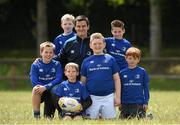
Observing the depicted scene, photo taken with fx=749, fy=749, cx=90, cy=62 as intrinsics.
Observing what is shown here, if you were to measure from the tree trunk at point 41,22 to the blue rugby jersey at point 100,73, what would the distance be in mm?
25042

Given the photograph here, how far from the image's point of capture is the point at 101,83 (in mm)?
13688

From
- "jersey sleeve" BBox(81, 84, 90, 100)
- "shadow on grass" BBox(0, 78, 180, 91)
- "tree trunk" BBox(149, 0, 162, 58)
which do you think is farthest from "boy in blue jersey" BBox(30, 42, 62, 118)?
"tree trunk" BBox(149, 0, 162, 58)

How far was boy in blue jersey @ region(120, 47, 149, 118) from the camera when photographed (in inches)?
549

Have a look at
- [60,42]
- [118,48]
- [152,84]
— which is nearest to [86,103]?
[118,48]

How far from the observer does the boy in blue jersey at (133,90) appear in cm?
1395

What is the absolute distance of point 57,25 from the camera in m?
41.9

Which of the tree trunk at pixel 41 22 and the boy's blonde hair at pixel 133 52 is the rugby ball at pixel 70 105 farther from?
the tree trunk at pixel 41 22

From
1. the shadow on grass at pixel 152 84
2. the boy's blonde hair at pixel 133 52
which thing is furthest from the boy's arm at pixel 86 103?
the shadow on grass at pixel 152 84

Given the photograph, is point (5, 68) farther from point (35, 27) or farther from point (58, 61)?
point (58, 61)

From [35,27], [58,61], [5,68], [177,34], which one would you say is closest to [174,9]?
[177,34]

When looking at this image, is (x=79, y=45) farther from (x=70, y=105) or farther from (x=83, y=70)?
(x=70, y=105)

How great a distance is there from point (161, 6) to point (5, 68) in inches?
328

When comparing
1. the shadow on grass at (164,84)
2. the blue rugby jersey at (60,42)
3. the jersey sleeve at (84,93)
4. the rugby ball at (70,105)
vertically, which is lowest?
the shadow on grass at (164,84)

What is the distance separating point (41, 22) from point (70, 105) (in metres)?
26.0
